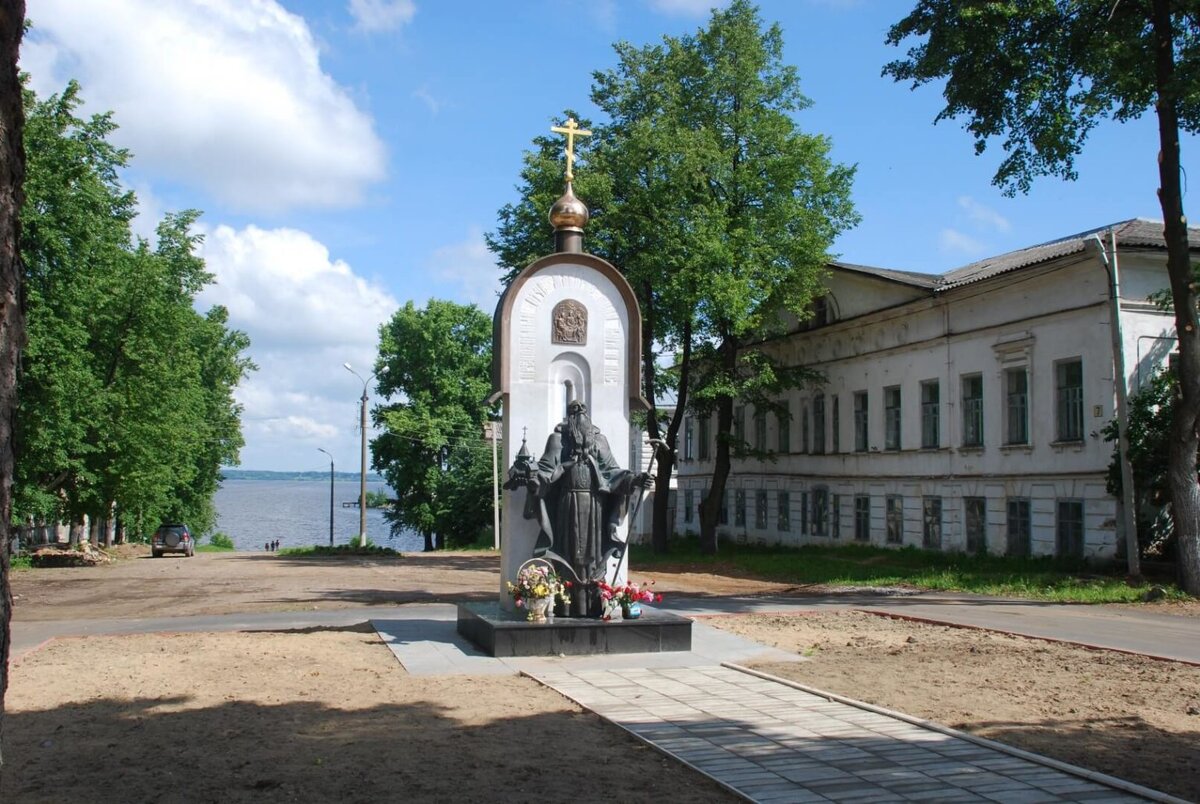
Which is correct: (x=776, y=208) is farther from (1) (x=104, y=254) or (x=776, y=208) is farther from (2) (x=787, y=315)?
(1) (x=104, y=254)

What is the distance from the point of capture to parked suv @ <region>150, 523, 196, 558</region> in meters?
43.7

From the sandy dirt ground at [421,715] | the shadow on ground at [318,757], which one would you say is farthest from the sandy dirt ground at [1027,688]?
the shadow on ground at [318,757]

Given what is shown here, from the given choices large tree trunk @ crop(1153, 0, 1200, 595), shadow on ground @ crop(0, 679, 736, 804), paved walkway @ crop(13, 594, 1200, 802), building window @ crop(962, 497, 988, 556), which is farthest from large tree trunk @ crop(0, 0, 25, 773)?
building window @ crop(962, 497, 988, 556)

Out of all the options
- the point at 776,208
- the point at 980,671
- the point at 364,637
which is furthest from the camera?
the point at 776,208

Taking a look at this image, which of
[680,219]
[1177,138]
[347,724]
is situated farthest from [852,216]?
[347,724]

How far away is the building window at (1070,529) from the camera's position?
23.5 metres

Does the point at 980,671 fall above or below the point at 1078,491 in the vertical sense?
below

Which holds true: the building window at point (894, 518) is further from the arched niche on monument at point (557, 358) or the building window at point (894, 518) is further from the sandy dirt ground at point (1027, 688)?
the arched niche on monument at point (557, 358)

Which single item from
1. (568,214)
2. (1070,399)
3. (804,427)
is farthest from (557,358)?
(804,427)

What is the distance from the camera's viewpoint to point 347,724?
759 cm

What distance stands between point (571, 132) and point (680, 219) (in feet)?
59.3

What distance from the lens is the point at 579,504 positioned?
11406mm

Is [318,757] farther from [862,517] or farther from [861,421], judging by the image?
[861,421]

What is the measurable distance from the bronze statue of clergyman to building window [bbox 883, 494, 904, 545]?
67.2 feet
